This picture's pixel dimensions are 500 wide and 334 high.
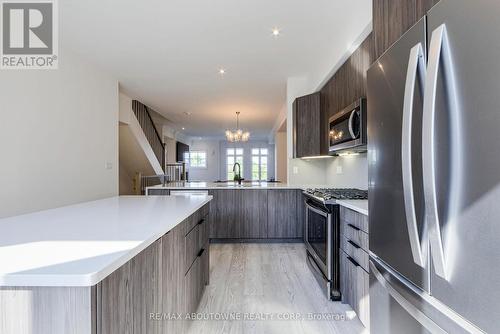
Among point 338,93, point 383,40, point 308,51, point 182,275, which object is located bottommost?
point 182,275

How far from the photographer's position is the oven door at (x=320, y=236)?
238cm

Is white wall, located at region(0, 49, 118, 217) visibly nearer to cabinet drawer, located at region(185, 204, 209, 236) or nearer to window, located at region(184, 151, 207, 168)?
cabinet drawer, located at region(185, 204, 209, 236)

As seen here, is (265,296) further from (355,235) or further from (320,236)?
(355,235)

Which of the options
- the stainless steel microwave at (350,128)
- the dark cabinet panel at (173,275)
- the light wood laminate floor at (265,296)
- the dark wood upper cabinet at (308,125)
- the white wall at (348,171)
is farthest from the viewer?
the dark wood upper cabinet at (308,125)

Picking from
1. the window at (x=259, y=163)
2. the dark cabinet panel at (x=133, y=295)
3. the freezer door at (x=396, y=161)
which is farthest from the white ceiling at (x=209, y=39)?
the window at (x=259, y=163)

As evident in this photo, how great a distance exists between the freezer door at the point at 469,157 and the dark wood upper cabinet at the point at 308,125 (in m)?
2.82

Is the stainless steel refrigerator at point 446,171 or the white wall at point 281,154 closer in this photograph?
the stainless steel refrigerator at point 446,171

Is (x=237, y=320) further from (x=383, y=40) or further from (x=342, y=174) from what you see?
(x=342, y=174)

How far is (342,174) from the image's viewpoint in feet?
11.9

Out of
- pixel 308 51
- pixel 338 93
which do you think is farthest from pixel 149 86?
pixel 338 93

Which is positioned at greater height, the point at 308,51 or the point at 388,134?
the point at 308,51

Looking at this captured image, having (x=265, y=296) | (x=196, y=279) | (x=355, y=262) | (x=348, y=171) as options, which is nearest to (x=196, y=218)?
(x=196, y=279)

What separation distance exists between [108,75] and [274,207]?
3505 millimetres

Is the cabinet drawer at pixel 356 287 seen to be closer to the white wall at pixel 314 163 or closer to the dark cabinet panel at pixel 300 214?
the white wall at pixel 314 163
